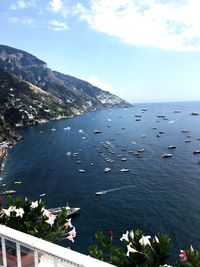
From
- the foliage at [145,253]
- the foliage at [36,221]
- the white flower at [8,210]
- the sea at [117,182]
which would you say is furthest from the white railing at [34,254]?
the sea at [117,182]

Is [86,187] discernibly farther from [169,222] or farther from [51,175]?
[169,222]

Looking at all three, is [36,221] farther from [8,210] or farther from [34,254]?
[34,254]

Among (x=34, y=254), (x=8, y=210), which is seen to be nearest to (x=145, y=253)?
(x=34, y=254)

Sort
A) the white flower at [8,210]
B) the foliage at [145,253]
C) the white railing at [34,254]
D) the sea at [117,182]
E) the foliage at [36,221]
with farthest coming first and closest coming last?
the sea at [117,182] → the white flower at [8,210] → the foliage at [36,221] → the foliage at [145,253] → the white railing at [34,254]

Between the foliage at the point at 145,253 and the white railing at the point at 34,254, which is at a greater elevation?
the white railing at the point at 34,254

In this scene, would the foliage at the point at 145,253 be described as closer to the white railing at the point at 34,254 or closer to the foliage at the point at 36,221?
the foliage at the point at 36,221

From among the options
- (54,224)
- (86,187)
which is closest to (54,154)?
(86,187)

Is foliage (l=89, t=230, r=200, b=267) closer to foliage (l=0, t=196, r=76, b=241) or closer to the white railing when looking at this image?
foliage (l=0, t=196, r=76, b=241)
